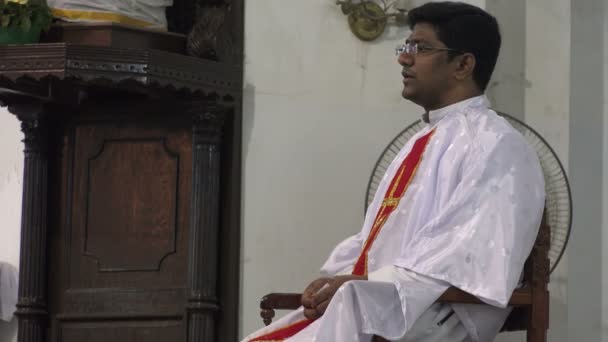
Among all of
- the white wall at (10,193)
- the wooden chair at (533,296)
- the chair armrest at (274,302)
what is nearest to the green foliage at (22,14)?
the white wall at (10,193)

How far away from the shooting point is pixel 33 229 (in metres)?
6.54

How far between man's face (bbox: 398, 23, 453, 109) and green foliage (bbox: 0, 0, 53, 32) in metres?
1.91

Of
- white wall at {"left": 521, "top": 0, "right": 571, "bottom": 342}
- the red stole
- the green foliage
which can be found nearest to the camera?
the red stole

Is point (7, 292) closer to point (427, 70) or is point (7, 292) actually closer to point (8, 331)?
point (8, 331)

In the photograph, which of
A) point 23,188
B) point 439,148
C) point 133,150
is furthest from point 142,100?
point 439,148

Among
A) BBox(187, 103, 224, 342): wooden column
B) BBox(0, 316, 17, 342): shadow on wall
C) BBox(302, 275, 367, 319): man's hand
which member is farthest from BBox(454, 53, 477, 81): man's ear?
BBox(0, 316, 17, 342): shadow on wall

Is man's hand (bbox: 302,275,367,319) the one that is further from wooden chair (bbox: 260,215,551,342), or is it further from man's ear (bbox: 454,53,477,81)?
man's ear (bbox: 454,53,477,81)

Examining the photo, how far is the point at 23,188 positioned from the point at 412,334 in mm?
2834

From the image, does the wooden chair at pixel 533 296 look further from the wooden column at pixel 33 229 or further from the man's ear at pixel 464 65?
the wooden column at pixel 33 229

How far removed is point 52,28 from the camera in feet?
20.3

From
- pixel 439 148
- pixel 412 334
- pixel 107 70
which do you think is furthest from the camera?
pixel 107 70

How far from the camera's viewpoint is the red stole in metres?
4.70

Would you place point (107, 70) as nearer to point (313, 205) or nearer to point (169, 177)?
point (169, 177)

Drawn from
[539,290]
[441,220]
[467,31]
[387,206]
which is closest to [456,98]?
[467,31]
